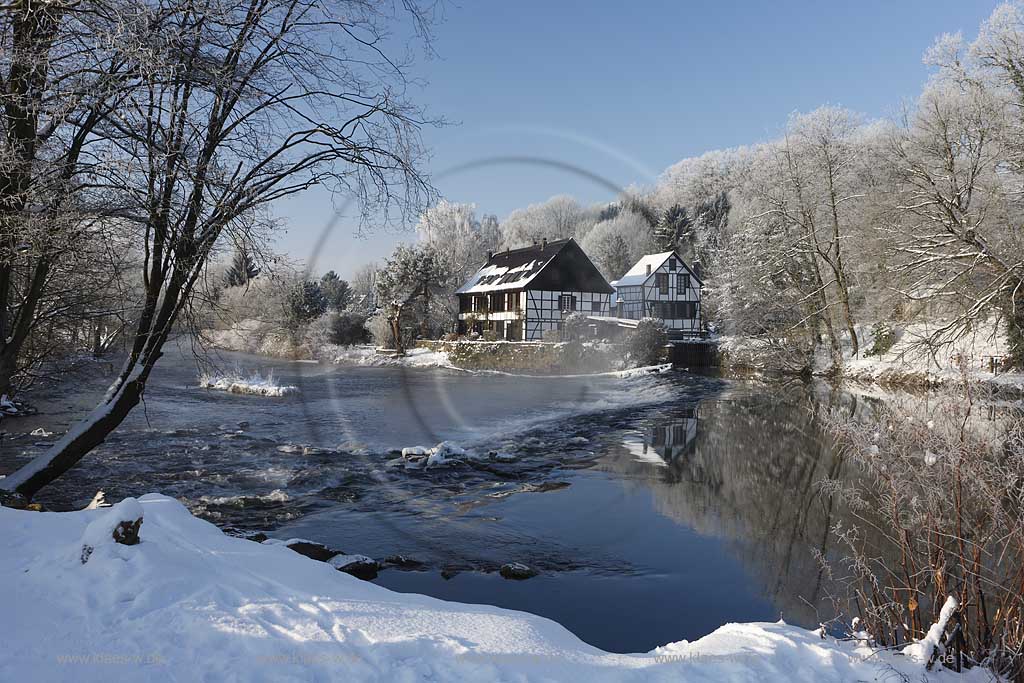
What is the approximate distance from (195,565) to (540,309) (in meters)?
27.2

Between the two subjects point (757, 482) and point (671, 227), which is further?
point (671, 227)

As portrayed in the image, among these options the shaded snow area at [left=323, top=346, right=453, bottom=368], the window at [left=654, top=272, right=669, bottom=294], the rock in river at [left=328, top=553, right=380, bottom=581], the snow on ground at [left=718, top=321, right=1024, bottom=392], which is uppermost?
the window at [left=654, top=272, right=669, bottom=294]

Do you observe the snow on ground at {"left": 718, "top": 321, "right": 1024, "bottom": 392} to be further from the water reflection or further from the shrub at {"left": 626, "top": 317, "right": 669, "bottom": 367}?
the shrub at {"left": 626, "top": 317, "right": 669, "bottom": 367}

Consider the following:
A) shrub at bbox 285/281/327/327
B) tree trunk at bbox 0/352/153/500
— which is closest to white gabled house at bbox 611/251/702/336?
shrub at bbox 285/281/327/327

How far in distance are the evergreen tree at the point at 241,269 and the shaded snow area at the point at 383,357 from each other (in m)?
28.6

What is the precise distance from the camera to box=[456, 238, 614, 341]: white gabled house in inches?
1093

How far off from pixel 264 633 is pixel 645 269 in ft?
137

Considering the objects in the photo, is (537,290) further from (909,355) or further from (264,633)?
(264,633)

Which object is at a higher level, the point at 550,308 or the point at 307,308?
the point at 307,308

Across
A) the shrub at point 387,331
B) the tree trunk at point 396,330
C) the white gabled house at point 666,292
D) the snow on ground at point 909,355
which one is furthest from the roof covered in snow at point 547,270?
the white gabled house at point 666,292

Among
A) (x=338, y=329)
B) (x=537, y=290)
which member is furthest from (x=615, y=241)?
(x=338, y=329)

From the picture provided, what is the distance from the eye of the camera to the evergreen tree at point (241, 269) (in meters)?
6.70

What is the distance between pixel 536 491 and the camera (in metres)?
10.9

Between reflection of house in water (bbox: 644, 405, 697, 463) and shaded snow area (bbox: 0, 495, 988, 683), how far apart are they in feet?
30.9
